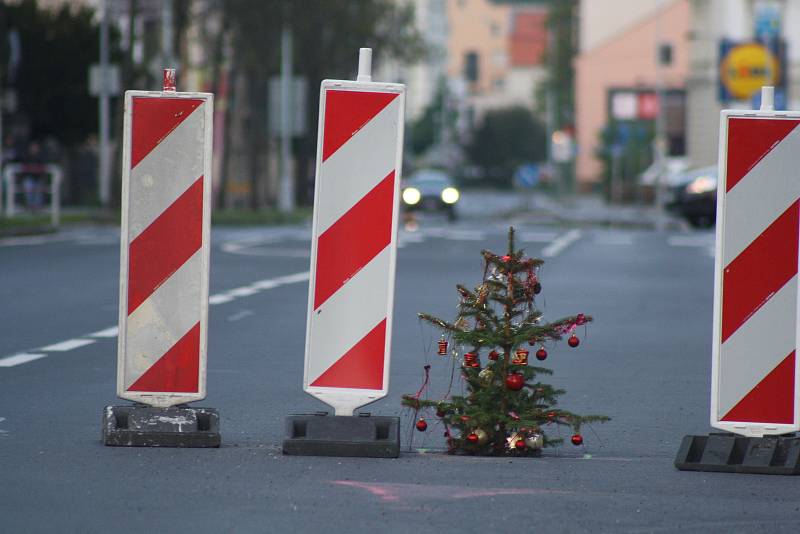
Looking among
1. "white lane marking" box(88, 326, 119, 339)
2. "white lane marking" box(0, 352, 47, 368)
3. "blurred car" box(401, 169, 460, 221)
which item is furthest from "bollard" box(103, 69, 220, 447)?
"blurred car" box(401, 169, 460, 221)

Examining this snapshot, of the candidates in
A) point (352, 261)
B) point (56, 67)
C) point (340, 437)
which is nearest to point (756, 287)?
point (352, 261)

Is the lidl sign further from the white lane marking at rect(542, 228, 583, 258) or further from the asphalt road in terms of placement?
the asphalt road

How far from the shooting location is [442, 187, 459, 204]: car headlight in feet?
171

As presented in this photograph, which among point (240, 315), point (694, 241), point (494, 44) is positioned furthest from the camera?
point (494, 44)

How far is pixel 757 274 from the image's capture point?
7.88 m

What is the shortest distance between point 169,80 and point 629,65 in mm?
98914

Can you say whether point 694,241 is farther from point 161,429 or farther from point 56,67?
point 161,429

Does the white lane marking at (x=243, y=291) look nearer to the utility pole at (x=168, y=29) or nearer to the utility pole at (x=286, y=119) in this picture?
the utility pole at (x=168, y=29)

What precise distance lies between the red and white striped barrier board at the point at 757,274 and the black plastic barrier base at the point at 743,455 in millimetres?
58

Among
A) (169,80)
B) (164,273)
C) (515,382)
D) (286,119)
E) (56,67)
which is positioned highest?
(56,67)

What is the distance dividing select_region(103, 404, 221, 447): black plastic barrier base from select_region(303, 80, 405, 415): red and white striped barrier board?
1.76 ft

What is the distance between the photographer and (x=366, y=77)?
813cm

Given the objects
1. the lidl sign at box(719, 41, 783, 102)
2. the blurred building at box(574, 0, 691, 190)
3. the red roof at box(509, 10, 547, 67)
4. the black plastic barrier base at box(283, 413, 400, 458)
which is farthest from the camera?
the red roof at box(509, 10, 547, 67)

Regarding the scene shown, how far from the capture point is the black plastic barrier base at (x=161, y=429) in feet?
26.8
